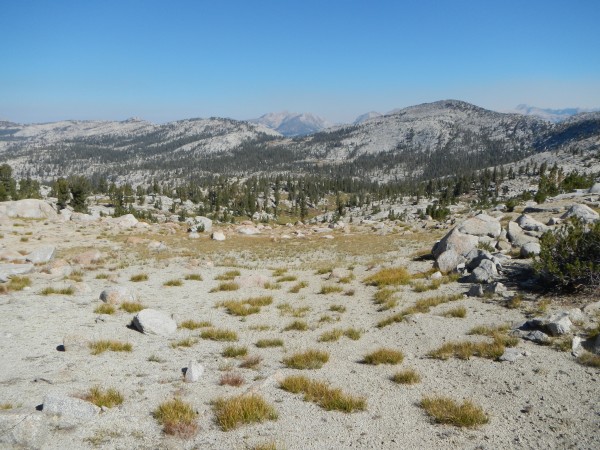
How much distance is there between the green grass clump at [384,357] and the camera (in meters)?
11.1

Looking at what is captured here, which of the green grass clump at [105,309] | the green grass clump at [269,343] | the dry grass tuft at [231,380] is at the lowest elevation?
the green grass clump at [269,343]

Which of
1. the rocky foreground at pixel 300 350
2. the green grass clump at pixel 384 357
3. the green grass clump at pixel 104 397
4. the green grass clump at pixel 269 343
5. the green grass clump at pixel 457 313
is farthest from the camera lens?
the green grass clump at pixel 457 313

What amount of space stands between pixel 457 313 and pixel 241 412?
1026 cm

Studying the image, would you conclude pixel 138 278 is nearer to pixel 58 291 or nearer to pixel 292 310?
pixel 58 291

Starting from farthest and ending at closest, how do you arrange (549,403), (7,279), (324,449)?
(7,279) → (549,403) → (324,449)

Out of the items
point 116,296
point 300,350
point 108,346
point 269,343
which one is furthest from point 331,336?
point 116,296

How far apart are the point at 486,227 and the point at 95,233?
1883 inches

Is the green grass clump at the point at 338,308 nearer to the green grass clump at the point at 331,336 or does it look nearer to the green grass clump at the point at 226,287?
the green grass clump at the point at 331,336

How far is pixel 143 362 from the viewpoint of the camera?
36.6ft

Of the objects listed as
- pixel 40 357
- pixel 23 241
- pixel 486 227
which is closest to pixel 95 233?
pixel 23 241

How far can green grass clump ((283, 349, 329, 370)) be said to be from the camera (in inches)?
432

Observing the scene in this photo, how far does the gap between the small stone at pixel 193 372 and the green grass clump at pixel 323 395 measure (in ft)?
8.24

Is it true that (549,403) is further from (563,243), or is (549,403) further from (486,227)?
(486,227)

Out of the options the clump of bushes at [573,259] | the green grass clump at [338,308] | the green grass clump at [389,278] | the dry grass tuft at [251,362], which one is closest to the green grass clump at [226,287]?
the green grass clump at [338,308]
